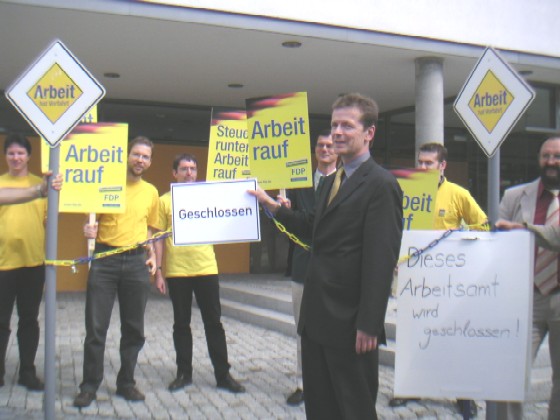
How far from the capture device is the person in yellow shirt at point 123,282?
516cm

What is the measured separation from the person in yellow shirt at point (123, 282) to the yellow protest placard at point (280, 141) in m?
1.07

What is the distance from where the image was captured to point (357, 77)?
34.8 feet

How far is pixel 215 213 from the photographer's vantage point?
15.0 feet

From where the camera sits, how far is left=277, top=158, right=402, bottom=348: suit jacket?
10.1ft

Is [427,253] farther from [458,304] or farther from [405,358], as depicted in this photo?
[405,358]

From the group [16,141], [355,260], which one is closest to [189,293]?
[16,141]

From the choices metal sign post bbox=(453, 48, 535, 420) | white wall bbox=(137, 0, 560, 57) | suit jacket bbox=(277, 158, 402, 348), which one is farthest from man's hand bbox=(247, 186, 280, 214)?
white wall bbox=(137, 0, 560, 57)

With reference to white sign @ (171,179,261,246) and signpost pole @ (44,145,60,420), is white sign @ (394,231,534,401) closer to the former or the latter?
white sign @ (171,179,261,246)

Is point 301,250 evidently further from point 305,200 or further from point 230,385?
point 230,385

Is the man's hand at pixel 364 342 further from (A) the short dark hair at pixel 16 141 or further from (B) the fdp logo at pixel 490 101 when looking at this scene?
(A) the short dark hair at pixel 16 141

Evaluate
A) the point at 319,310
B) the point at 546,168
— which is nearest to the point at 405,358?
the point at 319,310

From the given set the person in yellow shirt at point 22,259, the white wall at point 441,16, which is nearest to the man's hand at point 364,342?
the person in yellow shirt at point 22,259

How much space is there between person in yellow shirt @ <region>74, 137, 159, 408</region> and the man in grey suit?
2902 mm

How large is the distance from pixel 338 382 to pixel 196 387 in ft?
9.03
